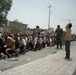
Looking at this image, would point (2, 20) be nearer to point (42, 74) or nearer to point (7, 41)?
point (7, 41)

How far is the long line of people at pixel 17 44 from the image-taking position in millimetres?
13983

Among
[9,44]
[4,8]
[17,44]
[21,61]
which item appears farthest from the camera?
[4,8]

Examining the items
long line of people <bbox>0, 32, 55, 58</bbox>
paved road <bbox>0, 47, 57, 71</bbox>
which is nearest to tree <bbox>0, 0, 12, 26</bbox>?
long line of people <bbox>0, 32, 55, 58</bbox>

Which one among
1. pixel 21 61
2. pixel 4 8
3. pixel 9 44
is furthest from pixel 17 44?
pixel 4 8

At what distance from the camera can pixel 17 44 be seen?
51.9 ft

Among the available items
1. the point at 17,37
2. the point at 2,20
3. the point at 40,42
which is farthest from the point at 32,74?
the point at 2,20

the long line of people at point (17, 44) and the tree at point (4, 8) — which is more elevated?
the tree at point (4, 8)

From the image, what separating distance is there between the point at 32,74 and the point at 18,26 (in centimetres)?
7238

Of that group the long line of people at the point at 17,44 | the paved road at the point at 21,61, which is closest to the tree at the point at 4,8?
the long line of people at the point at 17,44

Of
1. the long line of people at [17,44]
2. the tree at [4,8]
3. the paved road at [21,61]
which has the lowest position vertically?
the paved road at [21,61]

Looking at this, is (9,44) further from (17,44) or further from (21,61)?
(21,61)

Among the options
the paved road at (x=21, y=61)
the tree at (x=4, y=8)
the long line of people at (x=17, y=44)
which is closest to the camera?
the paved road at (x=21, y=61)

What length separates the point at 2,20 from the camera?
54.6 meters

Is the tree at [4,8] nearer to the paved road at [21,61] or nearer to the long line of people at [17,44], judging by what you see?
the long line of people at [17,44]
